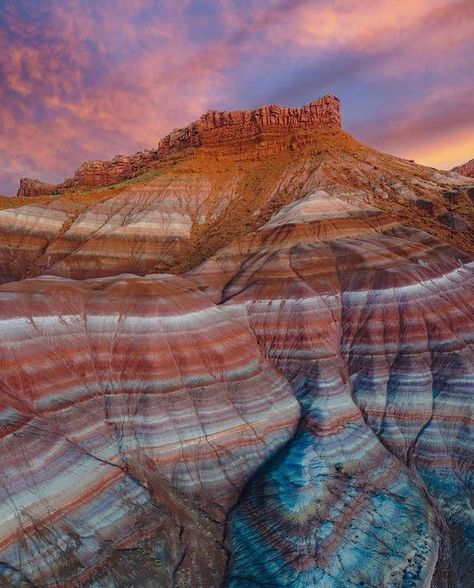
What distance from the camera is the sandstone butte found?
15398 millimetres

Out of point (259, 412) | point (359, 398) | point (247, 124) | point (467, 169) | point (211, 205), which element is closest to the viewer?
point (259, 412)

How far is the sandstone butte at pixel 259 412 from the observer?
15.4 meters

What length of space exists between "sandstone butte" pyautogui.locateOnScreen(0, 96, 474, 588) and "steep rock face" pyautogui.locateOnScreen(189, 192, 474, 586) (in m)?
0.08

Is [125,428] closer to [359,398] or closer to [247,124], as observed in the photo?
[359,398]

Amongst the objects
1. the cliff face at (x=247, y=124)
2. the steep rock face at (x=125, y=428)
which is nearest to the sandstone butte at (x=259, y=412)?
the steep rock face at (x=125, y=428)

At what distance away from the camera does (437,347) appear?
24.3m

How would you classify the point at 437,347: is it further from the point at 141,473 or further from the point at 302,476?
the point at 141,473

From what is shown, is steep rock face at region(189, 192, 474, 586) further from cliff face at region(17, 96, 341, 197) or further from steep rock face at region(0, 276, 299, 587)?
cliff face at region(17, 96, 341, 197)

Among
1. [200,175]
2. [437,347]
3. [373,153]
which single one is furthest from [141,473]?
[373,153]

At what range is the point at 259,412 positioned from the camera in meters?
21.9

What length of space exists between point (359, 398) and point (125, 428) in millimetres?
12281

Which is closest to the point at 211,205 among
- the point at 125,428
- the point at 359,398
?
the point at 359,398

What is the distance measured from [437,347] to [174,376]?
47.8 feet

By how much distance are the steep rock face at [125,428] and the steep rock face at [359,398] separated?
1.92 metres
